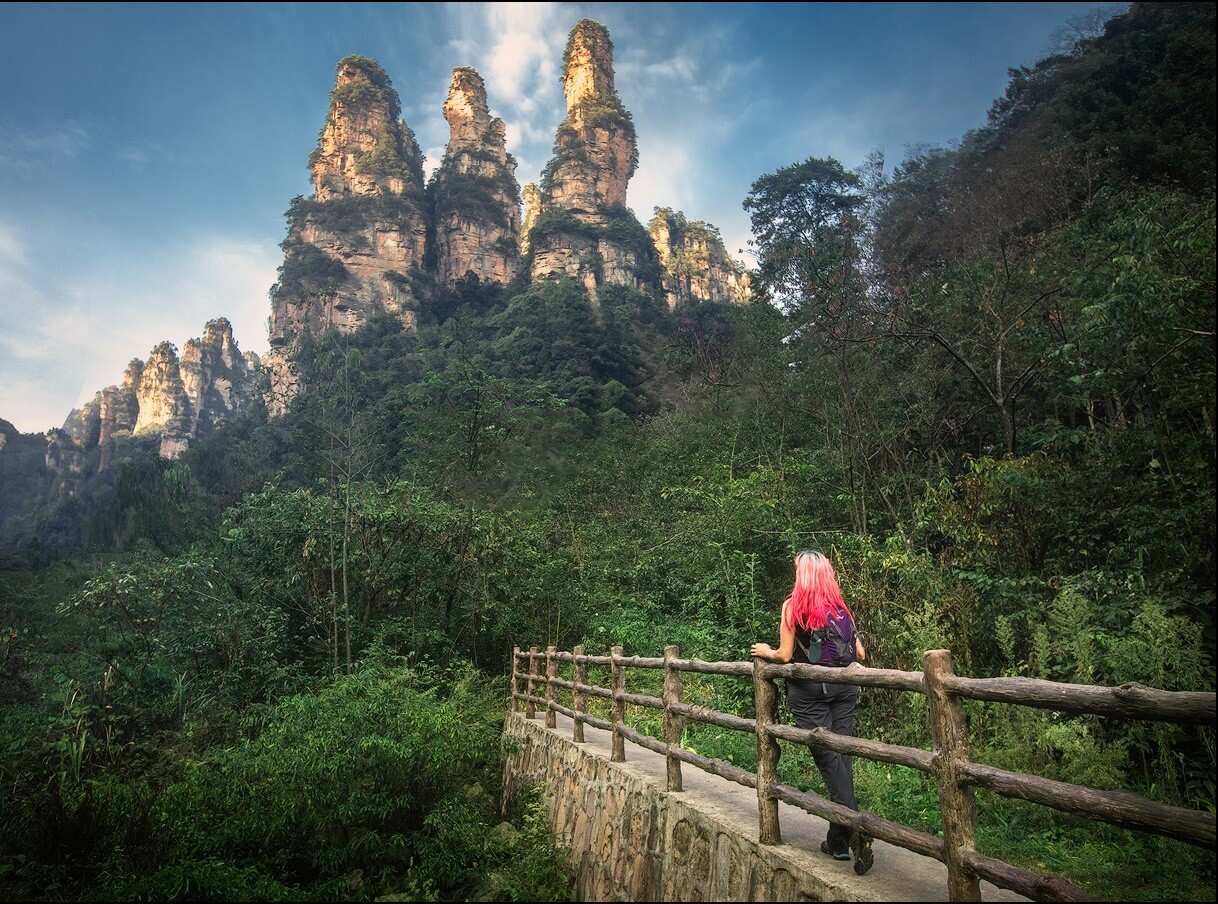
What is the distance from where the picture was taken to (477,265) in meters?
53.0

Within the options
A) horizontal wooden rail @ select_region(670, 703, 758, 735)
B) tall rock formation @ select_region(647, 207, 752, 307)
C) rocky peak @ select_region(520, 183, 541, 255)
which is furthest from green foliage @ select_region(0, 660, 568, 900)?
rocky peak @ select_region(520, 183, 541, 255)

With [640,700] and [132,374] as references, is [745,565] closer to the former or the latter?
[640,700]

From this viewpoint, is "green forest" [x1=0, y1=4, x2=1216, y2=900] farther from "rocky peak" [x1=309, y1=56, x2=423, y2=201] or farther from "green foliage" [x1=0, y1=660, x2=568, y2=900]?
"rocky peak" [x1=309, y1=56, x2=423, y2=201]

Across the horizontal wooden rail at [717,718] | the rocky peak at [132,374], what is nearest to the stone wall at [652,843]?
the horizontal wooden rail at [717,718]

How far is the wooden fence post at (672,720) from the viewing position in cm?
428

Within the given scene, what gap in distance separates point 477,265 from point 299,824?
50.4 metres

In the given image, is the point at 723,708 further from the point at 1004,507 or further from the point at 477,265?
the point at 477,265

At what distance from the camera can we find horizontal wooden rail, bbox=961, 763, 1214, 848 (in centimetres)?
168

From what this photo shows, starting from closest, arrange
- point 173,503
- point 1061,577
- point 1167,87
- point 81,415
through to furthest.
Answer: point 1061,577, point 1167,87, point 173,503, point 81,415

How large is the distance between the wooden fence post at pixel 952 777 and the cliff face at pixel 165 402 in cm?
7167

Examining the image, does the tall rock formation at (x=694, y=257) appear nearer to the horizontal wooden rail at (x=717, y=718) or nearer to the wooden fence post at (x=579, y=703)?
the wooden fence post at (x=579, y=703)

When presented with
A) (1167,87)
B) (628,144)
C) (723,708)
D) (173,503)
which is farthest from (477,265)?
(723,708)

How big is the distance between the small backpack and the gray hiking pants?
126 mm

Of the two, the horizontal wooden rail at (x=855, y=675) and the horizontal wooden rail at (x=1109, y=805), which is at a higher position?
the horizontal wooden rail at (x=855, y=675)
